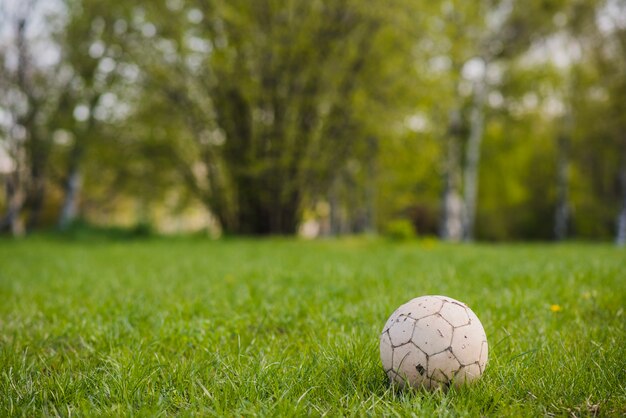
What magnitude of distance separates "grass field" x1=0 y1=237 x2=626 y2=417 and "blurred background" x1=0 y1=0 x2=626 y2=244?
7783 mm

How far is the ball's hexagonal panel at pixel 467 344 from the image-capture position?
7.57ft

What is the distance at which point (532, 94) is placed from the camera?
22.5m

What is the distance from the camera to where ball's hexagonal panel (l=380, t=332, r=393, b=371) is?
240 cm

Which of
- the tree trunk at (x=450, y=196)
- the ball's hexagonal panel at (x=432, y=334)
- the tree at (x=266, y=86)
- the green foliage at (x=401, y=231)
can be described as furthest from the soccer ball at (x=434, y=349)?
the tree trunk at (x=450, y=196)

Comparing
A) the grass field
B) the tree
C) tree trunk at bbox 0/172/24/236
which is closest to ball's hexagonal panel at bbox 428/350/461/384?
the grass field

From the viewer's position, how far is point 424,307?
8.13ft

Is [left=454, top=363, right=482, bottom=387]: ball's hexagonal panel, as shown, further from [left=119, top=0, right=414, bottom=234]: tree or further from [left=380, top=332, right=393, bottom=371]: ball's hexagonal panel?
[left=119, top=0, right=414, bottom=234]: tree

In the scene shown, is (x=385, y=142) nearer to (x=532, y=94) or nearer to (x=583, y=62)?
(x=532, y=94)

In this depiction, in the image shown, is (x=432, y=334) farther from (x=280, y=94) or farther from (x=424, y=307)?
(x=280, y=94)

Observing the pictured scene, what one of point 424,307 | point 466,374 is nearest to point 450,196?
point 424,307

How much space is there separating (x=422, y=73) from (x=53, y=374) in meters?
14.0

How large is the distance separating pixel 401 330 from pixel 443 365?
0.86 feet

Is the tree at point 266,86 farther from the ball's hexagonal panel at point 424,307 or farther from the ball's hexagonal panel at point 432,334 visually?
the ball's hexagonal panel at point 432,334

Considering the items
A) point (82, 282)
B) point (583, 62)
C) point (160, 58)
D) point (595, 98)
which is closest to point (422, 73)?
point (160, 58)
